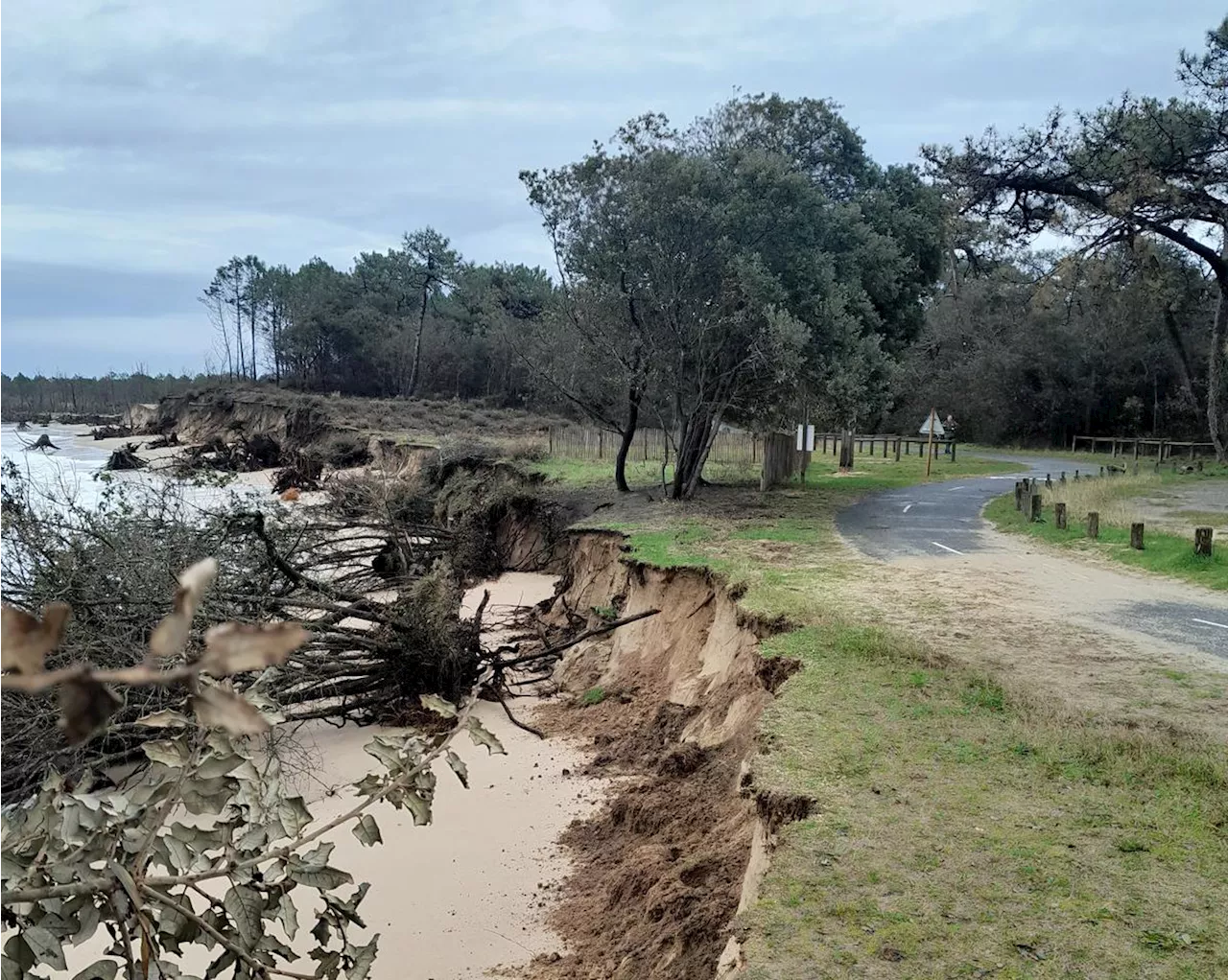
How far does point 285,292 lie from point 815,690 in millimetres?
71727

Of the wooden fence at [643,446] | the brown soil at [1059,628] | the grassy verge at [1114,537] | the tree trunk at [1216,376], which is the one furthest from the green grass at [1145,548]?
the tree trunk at [1216,376]

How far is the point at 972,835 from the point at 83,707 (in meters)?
4.94

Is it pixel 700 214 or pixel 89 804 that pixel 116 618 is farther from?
pixel 700 214

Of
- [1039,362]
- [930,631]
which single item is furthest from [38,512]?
[1039,362]

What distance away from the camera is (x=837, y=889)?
4.41m

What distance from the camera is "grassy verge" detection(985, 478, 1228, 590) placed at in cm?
1339

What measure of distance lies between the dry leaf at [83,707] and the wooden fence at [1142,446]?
42.7 meters

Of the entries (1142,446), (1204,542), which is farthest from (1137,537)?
(1142,446)

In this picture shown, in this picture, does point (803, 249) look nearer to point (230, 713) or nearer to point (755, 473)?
point (755, 473)

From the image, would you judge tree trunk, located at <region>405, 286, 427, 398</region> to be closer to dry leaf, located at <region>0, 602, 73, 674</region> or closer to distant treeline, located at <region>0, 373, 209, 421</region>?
distant treeline, located at <region>0, 373, 209, 421</region>

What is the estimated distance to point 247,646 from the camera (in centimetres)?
97

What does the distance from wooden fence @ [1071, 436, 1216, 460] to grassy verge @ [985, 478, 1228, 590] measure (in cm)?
1897

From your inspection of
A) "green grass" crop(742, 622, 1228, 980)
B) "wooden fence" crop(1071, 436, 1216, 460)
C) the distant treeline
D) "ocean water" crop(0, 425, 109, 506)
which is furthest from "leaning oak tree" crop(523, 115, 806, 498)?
the distant treeline

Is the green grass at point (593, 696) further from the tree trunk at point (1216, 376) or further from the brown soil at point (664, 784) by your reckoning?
the tree trunk at point (1216, 376)
